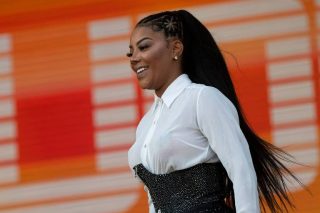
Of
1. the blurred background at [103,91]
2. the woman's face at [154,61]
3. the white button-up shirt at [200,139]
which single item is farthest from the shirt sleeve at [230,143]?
the blurred background at [103,91]

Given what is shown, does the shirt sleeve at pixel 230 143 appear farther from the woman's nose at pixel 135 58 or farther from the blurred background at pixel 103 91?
the blurred background at pixel 103 91

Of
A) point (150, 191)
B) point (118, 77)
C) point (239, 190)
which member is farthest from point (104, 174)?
point (239, 190)

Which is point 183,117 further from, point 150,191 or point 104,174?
point 104,174

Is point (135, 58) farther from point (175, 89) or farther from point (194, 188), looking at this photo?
point (194, 188)

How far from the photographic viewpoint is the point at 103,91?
4262 mm

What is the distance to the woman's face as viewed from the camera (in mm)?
2746

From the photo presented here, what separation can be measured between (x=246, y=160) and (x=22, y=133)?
2043 millimetres

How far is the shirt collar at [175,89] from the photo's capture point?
272 cm

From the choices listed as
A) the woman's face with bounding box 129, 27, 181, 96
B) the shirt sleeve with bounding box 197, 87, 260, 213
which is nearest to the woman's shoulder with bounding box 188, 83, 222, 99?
the shirt sleeve with bounding box 197, 87, 260, 213

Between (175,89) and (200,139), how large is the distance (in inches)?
7.4

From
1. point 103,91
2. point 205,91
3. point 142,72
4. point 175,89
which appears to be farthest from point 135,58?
point 103,91

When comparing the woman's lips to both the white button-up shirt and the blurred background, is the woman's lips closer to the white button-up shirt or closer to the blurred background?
the white button-up shirt

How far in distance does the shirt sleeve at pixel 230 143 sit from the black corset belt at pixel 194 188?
92 mm

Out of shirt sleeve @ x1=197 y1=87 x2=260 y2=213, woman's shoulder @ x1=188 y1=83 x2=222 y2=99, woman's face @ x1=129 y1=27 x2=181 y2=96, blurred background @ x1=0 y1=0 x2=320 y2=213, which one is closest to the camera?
shirt sleeve @ x1=197 y1=87 x2=260 y2=213
